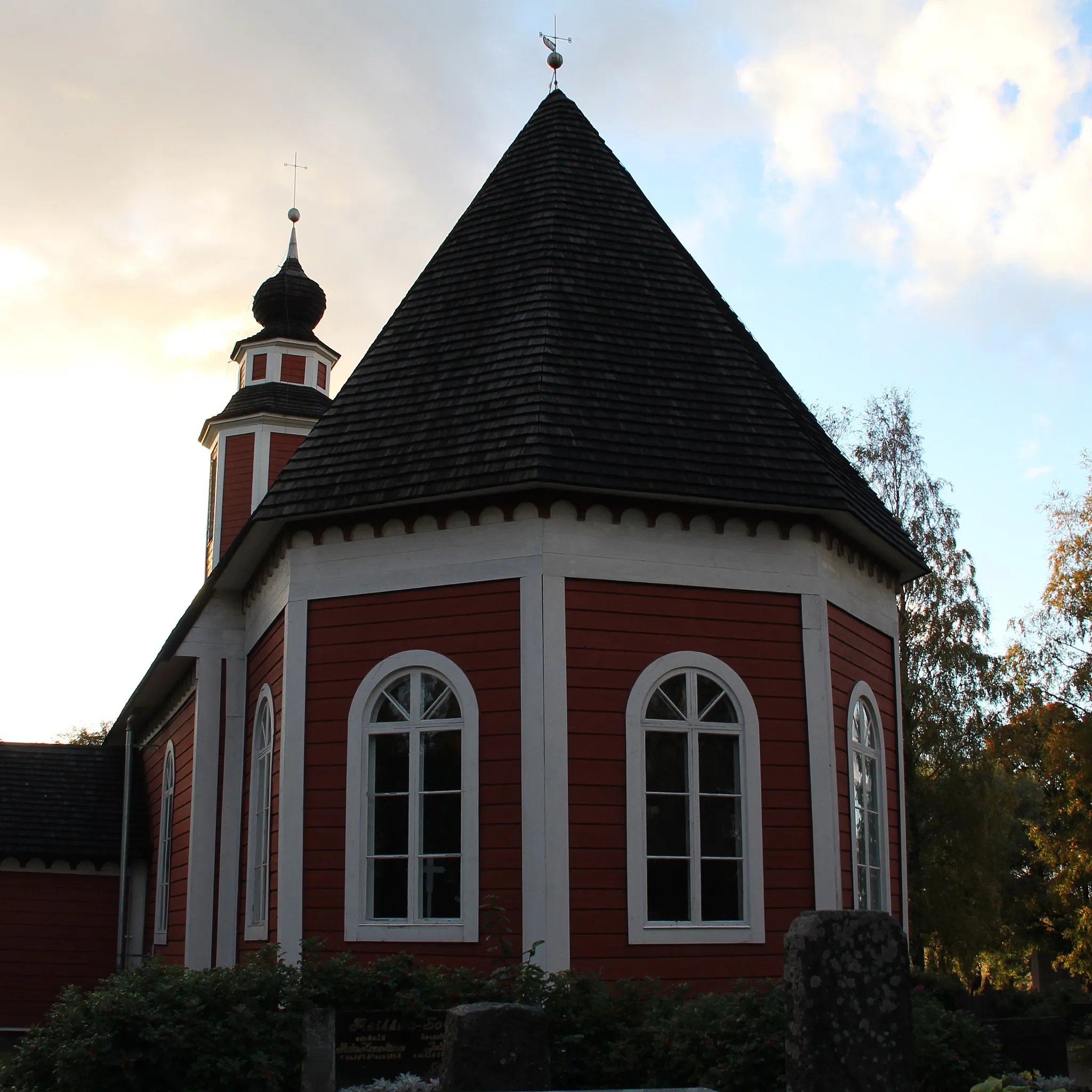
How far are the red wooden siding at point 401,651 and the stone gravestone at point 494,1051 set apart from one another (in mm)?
2728

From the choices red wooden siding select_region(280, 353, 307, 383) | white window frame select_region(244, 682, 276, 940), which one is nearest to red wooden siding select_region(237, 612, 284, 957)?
white window frame select_region(244, 682, 276, 940)

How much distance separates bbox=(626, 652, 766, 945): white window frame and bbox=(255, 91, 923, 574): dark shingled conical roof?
1.49 metres

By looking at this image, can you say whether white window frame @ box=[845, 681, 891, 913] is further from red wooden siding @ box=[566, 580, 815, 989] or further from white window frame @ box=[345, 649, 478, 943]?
white window frame @ box=[345, 649, 478, 943]

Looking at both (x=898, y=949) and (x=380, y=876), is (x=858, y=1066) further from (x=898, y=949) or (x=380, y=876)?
(x=380, y=876)

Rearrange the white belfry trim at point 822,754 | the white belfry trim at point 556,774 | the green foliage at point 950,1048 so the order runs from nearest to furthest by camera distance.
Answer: the green foliage at point 950,1048
the white belfry trim at point 556,774
the white belfry trim at point 822,754

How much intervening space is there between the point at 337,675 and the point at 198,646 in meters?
3.39

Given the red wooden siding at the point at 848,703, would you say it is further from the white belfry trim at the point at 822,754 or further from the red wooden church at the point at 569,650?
the white belfry trim at the point at 822,754

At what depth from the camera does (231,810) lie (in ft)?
45.8

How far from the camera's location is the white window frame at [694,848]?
34.6 feet

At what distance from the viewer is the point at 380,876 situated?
11047mm

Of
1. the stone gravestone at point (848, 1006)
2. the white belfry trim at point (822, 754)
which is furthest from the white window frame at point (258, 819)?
the stone gravestone at point (848, 1006)

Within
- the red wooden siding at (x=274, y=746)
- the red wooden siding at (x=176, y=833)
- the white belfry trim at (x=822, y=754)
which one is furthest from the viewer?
the red wooden siding at (x=176, y=833)

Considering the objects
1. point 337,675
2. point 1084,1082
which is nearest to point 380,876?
point 337,675

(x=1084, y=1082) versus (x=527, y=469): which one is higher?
(x=527, y=469)
